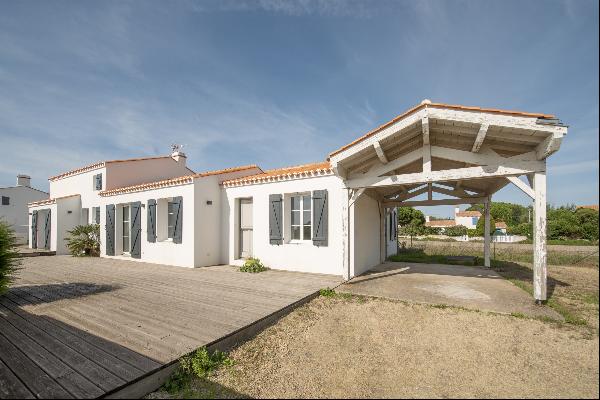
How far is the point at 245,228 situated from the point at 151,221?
3.97m

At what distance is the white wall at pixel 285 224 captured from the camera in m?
8.43

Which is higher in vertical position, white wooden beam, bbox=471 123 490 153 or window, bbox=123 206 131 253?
white wooden beam, bbox=471 123 490 153

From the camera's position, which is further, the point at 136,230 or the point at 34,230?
the point at 34,230

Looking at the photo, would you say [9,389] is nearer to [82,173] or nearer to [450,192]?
[450,192]

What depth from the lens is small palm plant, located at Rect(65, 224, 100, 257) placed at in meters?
13.6

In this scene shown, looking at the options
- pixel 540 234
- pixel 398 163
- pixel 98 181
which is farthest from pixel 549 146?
pixel 98 181

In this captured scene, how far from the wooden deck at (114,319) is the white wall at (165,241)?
65.1 inches

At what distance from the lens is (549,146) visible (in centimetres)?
506

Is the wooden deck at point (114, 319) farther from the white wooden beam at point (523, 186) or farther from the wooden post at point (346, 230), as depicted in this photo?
the white wooden beam at point (523, 186)

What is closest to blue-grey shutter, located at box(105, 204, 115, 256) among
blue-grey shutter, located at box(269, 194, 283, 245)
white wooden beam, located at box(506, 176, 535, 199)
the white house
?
the white house

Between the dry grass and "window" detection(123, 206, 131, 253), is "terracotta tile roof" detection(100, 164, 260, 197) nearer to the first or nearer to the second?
"window" detection(123, 206, 131, 253)

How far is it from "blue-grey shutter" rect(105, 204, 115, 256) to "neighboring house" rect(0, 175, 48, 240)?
64.2 feet

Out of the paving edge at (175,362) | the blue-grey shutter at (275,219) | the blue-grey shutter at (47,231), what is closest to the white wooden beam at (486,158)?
the paving edge at (175,362)

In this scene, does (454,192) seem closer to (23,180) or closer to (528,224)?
(528,224)
